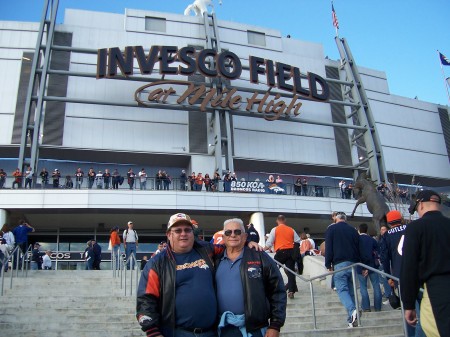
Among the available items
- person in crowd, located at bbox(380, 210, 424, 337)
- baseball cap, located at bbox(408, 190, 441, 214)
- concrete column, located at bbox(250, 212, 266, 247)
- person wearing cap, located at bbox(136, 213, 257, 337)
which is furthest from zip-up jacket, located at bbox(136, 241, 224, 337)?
concrete column, located at bbox(250, 212, 266, 247)

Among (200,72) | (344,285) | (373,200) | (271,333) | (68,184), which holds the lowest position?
(271,333)

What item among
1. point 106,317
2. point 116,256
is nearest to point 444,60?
point 116,256

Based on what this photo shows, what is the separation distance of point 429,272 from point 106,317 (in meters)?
6.16

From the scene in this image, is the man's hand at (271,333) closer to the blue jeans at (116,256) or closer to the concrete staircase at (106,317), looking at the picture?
the concrete staircase at (106,317)

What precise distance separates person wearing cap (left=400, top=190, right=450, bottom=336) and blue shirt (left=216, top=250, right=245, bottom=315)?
1.28 metres

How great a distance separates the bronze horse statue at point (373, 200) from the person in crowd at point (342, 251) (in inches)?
241

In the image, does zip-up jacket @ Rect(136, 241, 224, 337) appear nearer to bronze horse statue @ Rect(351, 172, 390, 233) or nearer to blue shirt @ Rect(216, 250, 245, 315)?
blue shirt @ Rect(216, 250, 245, 315)

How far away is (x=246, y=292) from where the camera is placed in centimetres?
391

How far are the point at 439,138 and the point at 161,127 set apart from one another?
24695mm

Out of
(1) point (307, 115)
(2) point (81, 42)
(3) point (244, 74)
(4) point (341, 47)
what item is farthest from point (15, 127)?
(4) point (341, 47)

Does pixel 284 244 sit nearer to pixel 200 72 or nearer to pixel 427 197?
pixel 427 197

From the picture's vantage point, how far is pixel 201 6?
37.5 m

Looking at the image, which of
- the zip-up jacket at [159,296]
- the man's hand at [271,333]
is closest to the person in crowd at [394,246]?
the man's hand at [271,333]

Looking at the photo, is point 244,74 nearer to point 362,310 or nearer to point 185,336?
point 362,310
